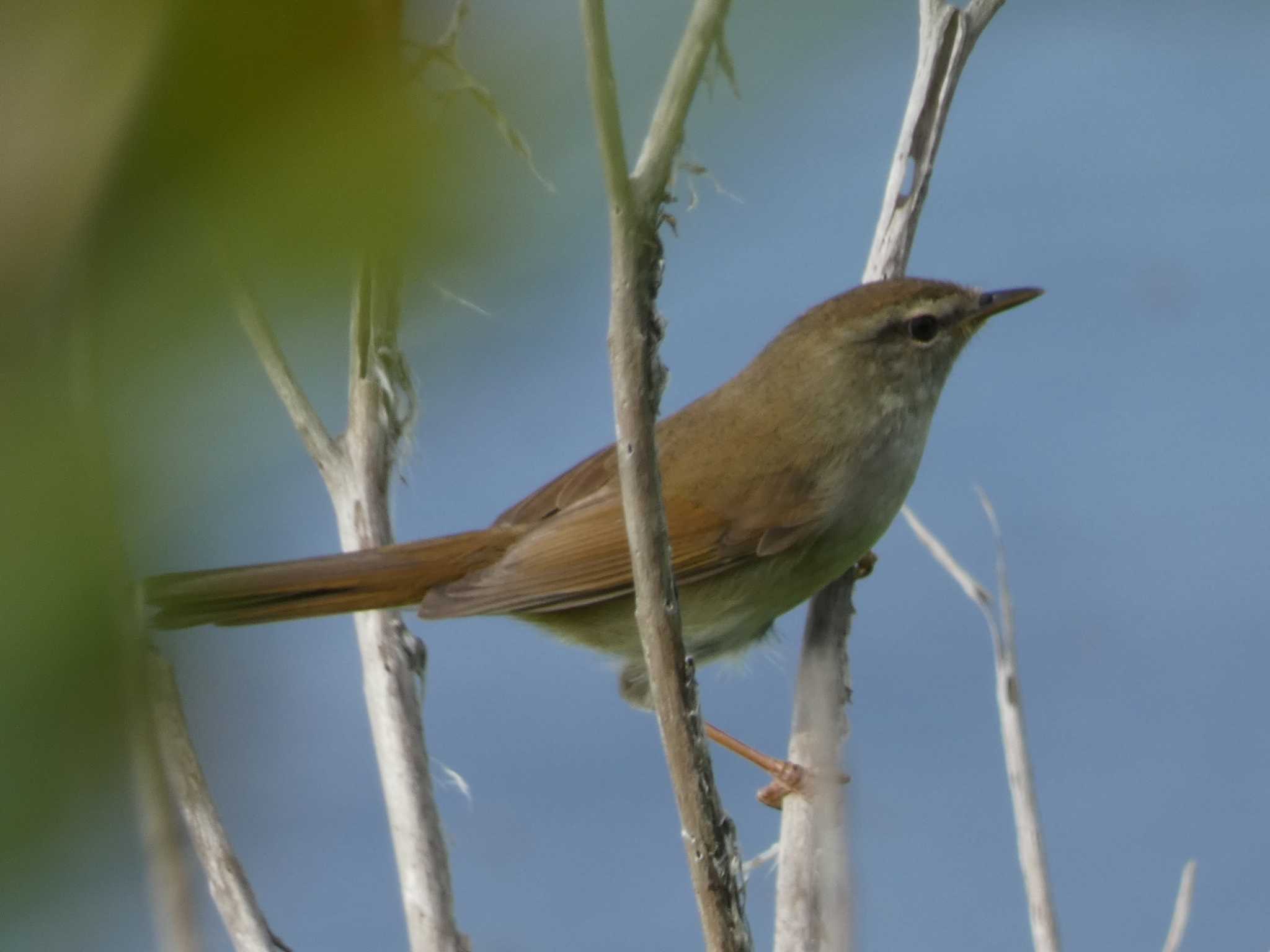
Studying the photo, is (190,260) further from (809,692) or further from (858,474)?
(858,474)

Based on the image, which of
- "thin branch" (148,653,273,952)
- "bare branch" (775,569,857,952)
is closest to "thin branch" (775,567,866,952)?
"bare branch" (775,569,857,952)

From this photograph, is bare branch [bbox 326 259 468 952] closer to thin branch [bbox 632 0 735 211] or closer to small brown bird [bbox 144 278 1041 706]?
small brown bird [bbox 144 278 1041 706]

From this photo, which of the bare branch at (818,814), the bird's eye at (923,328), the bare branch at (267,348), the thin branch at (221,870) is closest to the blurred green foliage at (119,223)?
the bare branch at (267,348)

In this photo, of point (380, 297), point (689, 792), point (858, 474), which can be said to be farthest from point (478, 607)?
point (380, 297)

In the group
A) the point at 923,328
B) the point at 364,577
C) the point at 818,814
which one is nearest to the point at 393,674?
A: the point at 364,577

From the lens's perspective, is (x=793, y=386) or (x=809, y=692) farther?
(x=793, y=386)

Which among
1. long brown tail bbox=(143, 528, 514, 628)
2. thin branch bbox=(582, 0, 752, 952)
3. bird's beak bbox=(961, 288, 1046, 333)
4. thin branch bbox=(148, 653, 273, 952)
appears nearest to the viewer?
thin branch bbox=(582, 0, 752, 952)
